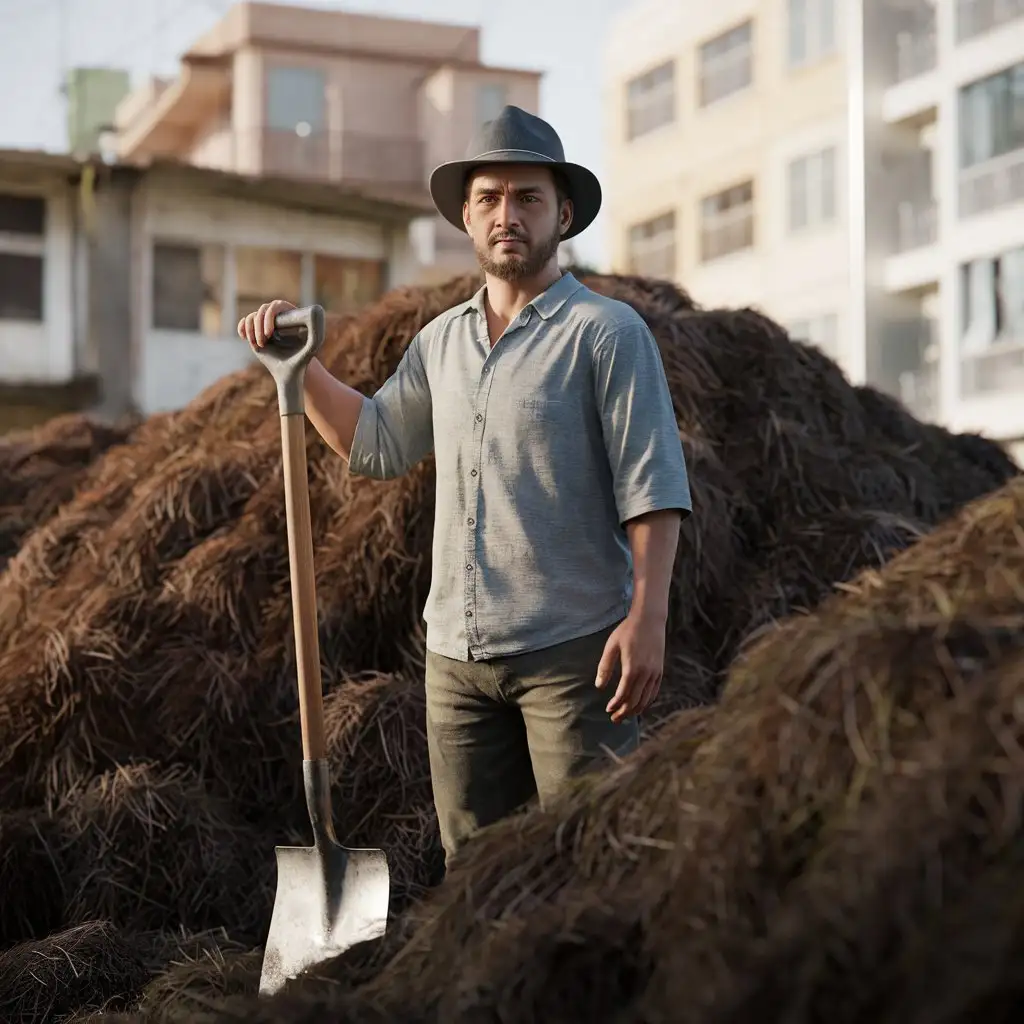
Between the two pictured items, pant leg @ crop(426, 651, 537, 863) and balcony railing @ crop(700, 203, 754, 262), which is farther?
balcony railing @ crop(700, 203, 754, 262)

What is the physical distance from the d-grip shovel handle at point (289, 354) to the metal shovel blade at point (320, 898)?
0.72m

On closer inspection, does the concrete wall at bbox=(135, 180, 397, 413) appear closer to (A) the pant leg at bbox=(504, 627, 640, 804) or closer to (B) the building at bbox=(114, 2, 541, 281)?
(B) the building at bbox=(114, 2, 541, 281)

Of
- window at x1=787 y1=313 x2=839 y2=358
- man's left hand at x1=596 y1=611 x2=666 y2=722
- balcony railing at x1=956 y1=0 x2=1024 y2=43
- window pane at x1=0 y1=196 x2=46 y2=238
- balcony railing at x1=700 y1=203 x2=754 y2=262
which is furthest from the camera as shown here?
balcony railing at x1=700 y1=203 x2=754 y2=262

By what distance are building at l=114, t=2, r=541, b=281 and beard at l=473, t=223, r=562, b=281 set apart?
1176 inches

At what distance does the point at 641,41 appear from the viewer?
1164 inches

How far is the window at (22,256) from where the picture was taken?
20.4 m

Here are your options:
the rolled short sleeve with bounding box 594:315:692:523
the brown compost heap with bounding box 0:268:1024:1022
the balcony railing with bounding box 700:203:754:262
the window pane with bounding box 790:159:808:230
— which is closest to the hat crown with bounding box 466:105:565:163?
the rolled short sleeve with bounding box 594:315:692:523

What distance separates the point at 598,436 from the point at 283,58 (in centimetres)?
3274

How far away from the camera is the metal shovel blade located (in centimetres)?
308

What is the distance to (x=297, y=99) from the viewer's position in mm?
34062

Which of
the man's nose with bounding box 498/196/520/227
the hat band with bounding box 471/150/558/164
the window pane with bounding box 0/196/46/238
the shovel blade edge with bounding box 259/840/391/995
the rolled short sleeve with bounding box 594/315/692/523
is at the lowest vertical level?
the shovel blade edge with bounding box 259/840/391/995

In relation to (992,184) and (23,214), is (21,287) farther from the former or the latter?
(992,184)

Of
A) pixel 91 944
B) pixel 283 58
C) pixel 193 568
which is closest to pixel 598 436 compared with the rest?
pixel 91 944

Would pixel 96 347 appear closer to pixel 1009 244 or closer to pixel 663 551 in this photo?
pixel 1009 244
